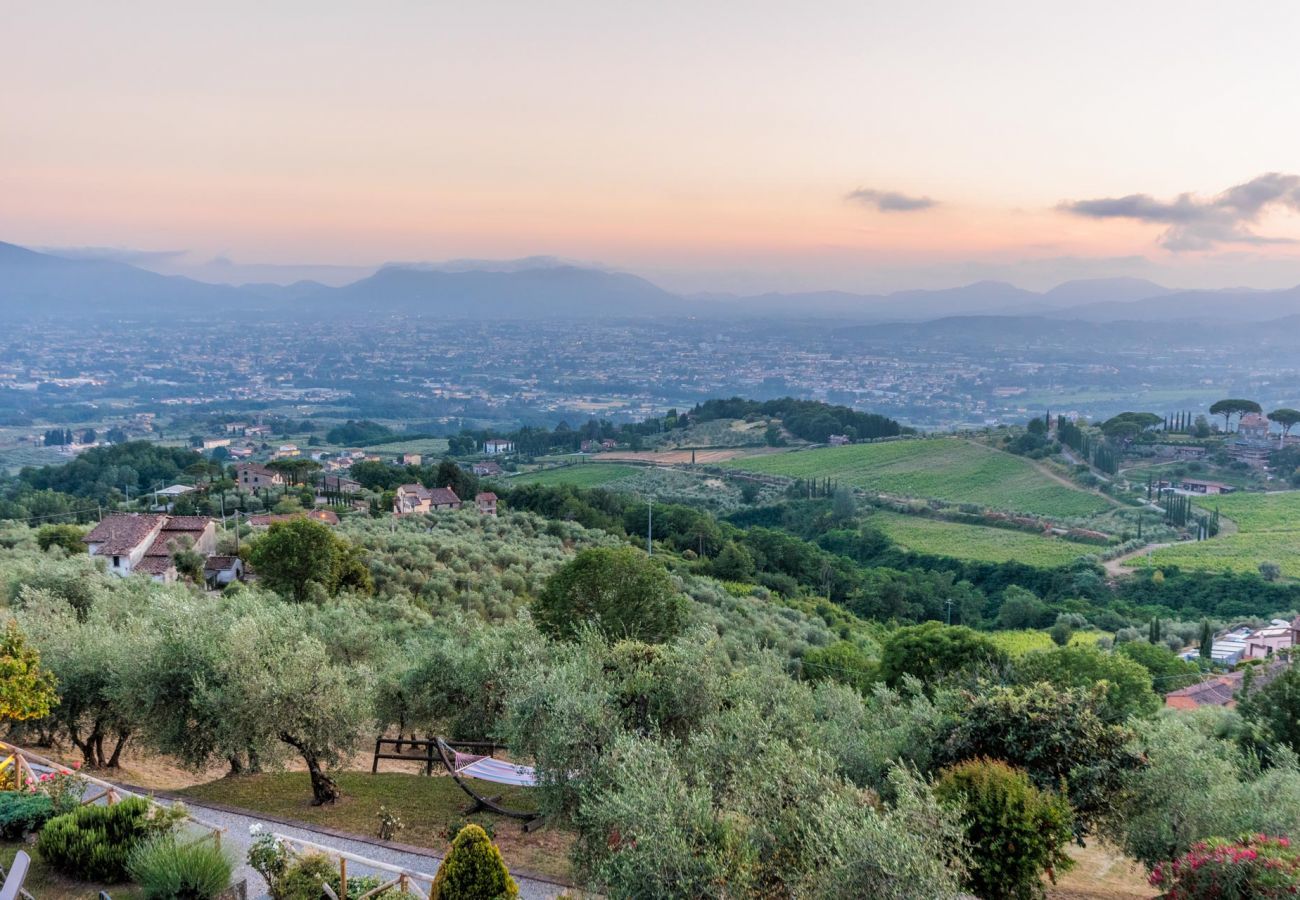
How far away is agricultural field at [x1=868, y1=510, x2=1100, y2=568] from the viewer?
58281 millimetres

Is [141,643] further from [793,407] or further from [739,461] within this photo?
[793,407]

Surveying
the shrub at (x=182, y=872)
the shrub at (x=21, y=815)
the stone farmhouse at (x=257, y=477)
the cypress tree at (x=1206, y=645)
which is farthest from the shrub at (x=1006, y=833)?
the stone farmhouse at (x=257, y=477)

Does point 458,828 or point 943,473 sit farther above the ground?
point 458,828

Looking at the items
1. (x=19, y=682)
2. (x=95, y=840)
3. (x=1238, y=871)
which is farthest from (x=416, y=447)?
(x=1238, y=871)

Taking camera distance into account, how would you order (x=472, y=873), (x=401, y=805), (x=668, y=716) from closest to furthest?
(x=472, y=873), (x=668, y=716), (x=401, y=805)

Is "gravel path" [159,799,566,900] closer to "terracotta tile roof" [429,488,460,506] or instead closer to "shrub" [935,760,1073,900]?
"shrub" [935,760,1073,900]

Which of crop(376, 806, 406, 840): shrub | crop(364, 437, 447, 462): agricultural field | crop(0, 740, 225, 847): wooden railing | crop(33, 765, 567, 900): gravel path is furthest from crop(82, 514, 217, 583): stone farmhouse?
crop(364, 437, 447, 462): agricultural field

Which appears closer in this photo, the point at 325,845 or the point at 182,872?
the point at 182,872

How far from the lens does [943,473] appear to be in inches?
3356

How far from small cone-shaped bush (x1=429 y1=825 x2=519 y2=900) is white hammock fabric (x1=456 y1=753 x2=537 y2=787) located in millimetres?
4753

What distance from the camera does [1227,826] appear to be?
12211mm

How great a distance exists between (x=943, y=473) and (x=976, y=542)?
2307cm

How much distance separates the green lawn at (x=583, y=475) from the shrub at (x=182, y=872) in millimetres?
73918

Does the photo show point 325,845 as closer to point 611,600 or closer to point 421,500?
point 611,600
